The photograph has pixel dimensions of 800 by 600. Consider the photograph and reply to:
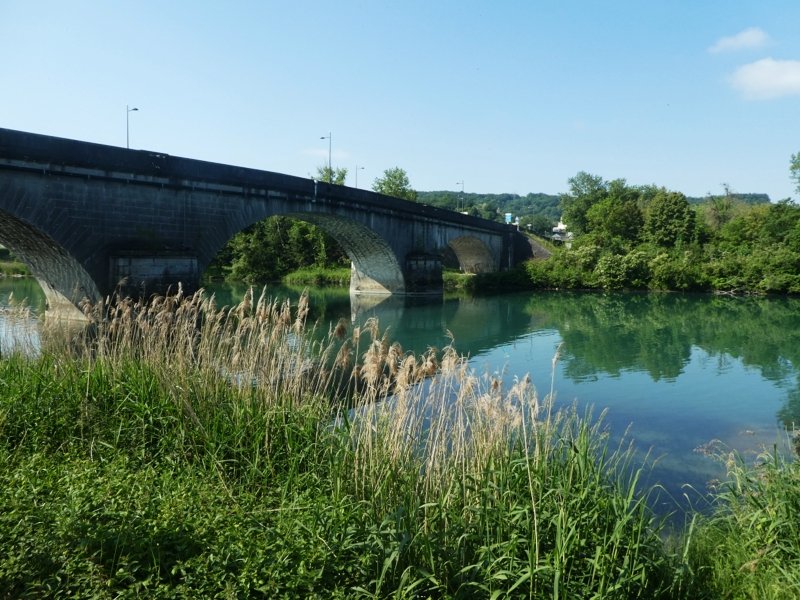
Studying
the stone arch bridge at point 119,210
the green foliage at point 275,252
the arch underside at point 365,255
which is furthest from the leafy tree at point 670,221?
the stone arch bridge at point 119,210

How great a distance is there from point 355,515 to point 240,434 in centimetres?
164

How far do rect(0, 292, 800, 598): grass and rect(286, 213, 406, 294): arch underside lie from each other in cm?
2255

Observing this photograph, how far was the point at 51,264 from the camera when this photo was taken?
17422mm

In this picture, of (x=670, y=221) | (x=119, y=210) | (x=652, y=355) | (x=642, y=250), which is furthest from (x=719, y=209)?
(x=119, y=210)

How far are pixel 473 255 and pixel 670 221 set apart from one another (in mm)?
16196

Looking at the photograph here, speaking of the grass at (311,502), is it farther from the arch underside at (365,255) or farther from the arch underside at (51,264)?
the arch underside at (365,255)

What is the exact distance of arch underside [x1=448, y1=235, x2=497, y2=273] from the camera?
1916 inches

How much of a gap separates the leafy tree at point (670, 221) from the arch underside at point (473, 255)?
44.9 feet

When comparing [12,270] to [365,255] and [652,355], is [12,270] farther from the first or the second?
[652,355]

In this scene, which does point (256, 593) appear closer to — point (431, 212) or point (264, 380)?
point (264, 380)

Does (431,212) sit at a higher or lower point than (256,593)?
higher

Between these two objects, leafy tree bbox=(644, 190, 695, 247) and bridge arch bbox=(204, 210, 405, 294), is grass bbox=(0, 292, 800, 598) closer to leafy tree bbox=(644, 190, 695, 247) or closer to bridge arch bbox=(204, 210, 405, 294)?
bridge arch bbox=(204, 210, 405, 294)

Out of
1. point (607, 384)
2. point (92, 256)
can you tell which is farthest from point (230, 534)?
point (92, 256)

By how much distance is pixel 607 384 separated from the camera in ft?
44.7
